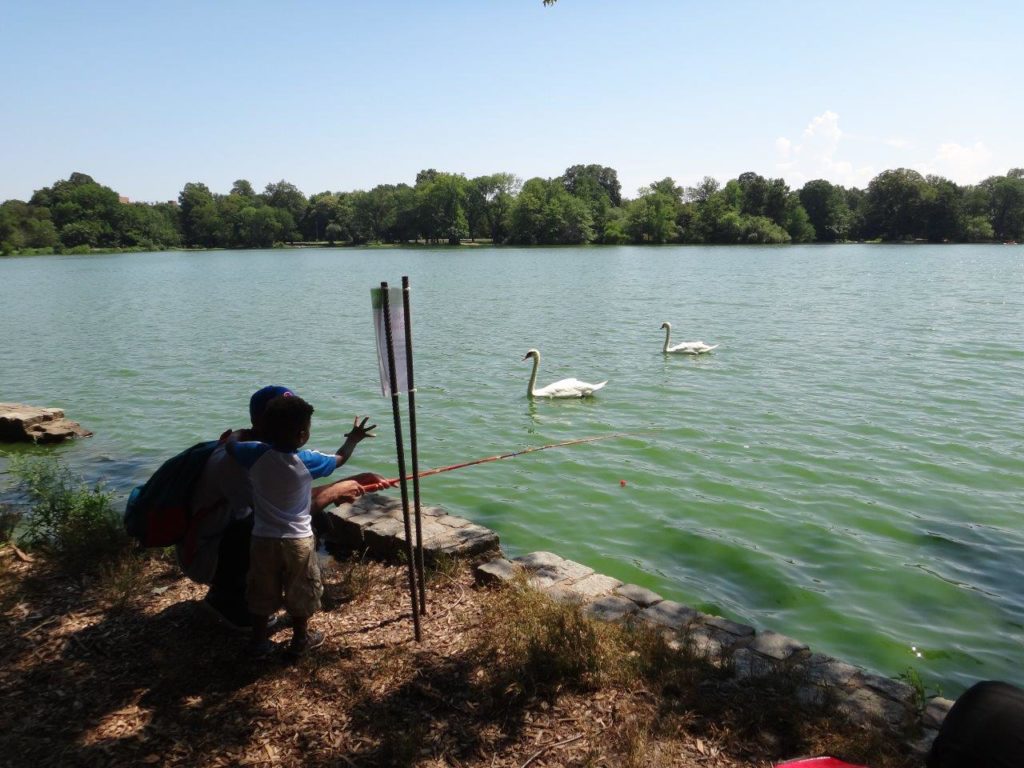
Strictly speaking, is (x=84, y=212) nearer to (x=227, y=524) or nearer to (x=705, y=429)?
(x=705, y=429)

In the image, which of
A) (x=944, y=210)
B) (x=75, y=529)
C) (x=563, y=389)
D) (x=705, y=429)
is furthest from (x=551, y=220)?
(x=75, y=529)

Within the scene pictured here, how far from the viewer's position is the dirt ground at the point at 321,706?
A: 3279 mm

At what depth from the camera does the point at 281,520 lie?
382cm

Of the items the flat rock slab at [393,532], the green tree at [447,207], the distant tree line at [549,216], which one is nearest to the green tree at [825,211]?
the distant tree line at [549,216]

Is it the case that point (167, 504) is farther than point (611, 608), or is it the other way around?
point (611, 608)

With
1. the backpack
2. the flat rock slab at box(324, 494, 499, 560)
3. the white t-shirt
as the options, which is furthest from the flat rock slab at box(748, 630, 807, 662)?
the backpack

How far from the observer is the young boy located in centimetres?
373

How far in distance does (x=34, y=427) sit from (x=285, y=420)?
10578 mm

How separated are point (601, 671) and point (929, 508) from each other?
241 inches

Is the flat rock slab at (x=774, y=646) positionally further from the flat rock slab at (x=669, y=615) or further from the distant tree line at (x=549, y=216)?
the distant tree line at (x=549, y=216)

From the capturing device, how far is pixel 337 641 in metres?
4.32

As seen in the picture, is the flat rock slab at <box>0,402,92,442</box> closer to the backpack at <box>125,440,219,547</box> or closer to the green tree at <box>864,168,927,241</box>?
the backpack at <box>125,440,219,547</box>

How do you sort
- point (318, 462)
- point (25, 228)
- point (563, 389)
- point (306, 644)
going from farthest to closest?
point (25, 228)
point (563, 389)
point (318, 462)
point (306, 644)

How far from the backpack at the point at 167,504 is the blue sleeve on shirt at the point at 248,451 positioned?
406 millimetres
